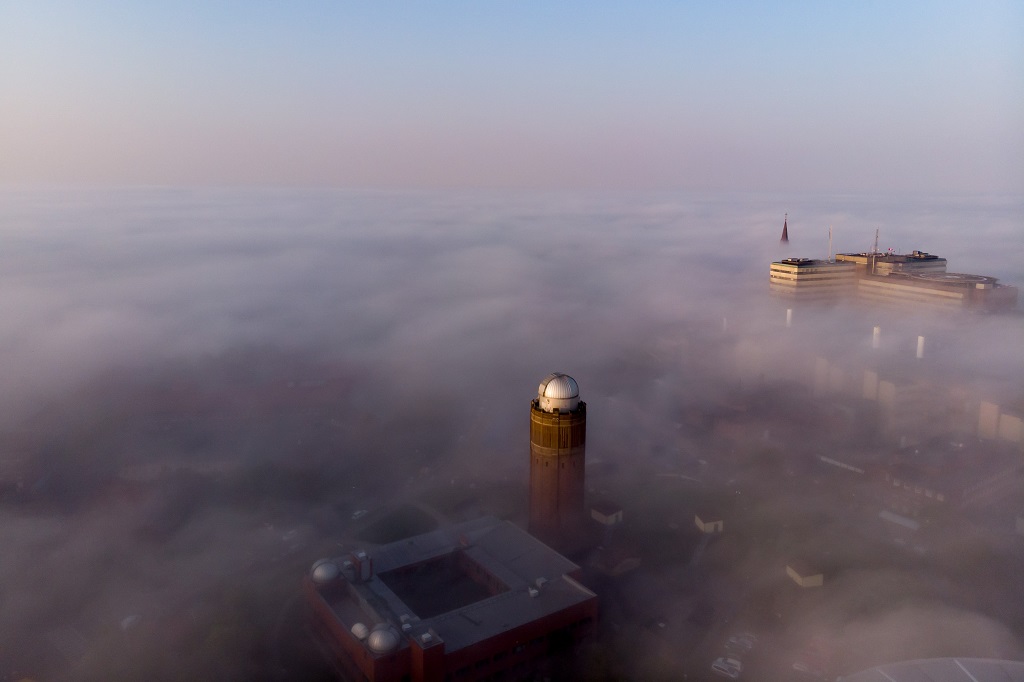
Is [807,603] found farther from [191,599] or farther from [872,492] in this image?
[191,599]

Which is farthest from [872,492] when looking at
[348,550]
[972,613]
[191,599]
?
[191,599]

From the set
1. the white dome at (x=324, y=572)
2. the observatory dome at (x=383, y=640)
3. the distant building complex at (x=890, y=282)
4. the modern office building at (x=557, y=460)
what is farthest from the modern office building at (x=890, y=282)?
the observatory dome at (x=383, y=640)

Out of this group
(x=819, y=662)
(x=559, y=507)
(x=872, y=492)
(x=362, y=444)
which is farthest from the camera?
(x=362, y=444)

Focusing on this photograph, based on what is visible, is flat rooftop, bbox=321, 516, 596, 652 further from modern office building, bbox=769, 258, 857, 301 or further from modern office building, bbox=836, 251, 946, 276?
modern office building, bbox=836, 251, 946, 276

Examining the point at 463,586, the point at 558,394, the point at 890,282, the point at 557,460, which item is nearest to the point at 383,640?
the point at 463,586

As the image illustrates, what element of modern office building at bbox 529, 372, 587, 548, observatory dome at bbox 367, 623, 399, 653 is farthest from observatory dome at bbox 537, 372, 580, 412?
observatory dome at bbox 367, 623, 399, 653
